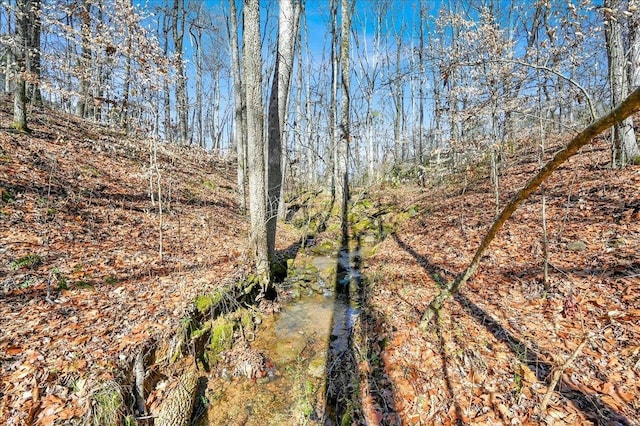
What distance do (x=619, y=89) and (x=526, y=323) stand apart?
5.81 metres

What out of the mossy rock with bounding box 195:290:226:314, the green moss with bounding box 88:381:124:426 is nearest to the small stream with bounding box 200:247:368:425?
the mossy rock with bounding box 195:290:226:314

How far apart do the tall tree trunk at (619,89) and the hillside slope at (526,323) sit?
1.35ft

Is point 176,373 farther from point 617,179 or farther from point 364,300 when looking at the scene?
point 617,179

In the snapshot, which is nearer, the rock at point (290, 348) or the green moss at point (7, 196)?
the rock at point (290, 348)

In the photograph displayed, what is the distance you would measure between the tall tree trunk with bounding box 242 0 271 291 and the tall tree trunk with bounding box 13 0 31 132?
6464 mm

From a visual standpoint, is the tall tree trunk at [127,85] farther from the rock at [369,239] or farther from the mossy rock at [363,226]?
the mossy rock at [363,226]

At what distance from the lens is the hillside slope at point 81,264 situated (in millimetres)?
2848

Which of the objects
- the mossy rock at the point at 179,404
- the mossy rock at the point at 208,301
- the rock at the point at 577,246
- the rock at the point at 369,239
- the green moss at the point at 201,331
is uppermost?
the rock at the point at 577,246

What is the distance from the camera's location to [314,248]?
985cm

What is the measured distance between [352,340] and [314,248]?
16.8 ft

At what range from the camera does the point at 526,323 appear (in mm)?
4059

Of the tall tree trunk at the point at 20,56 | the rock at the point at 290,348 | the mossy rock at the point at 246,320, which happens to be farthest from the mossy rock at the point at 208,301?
the tall tree trunk at the point at 20,56

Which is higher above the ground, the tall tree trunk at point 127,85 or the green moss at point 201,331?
the tall tree trunk at point 127,85

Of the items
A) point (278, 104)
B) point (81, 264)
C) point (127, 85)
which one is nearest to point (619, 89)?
point (278, 104)
